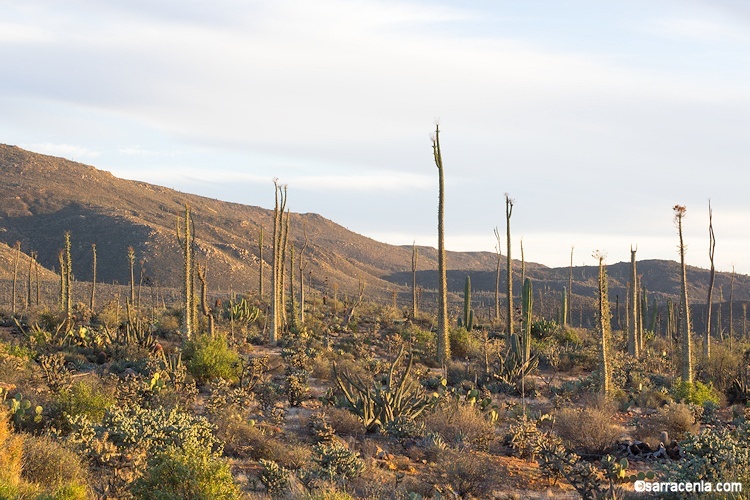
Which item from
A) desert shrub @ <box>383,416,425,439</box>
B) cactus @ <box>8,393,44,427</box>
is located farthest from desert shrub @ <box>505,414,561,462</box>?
cactus @ <box>8,393,44,427</box>

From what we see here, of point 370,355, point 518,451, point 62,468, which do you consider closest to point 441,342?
point 370,355

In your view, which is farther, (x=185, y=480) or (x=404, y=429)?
(x=404, y=429)

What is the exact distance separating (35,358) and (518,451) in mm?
11690

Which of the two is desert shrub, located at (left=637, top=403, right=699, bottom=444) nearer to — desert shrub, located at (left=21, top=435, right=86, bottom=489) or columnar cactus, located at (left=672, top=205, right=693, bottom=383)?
columnar cactus, located at (left=672, top=205, right=693, bottom=383)

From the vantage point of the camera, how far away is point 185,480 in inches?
282

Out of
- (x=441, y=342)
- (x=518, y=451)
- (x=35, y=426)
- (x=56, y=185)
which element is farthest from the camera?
(x=56, y=185)

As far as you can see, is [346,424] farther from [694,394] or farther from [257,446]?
[694,394]

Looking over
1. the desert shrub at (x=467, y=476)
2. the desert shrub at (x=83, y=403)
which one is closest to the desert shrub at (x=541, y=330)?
the desert shrub at (x=467, y=476)

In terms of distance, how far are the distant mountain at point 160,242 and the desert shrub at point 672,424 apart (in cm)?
3875

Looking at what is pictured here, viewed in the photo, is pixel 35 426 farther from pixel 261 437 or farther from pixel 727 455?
pixel 727 455

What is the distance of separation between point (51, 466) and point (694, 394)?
13.9 m

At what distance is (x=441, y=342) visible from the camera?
67.8ft

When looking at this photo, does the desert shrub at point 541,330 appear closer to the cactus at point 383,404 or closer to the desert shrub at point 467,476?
the cactus at point 383,404

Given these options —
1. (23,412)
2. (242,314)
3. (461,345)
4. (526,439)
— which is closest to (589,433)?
(526,439)
